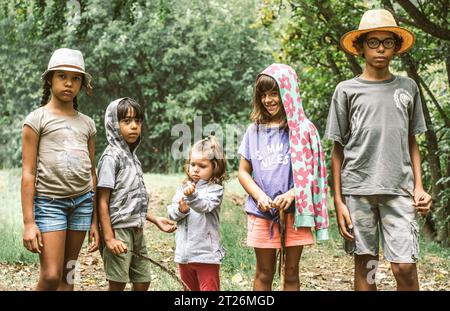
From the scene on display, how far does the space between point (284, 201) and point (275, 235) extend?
22cm

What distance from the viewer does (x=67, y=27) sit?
50.0 ft

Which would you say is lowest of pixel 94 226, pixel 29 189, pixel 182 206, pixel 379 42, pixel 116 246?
pixel 116 246

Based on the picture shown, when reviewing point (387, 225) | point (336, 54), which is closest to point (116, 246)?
point (387, 225)

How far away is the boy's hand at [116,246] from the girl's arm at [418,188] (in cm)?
169

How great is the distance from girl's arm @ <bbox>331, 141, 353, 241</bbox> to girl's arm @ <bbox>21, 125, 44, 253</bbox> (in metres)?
1.71

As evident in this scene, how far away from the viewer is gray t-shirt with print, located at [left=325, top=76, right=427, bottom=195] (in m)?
3.54

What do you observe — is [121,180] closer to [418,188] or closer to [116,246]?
[116,246]

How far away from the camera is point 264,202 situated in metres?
3.48

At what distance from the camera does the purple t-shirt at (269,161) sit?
3.60 m

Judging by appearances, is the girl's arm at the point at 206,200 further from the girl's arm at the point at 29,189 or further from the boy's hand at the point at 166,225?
the girl's arm at the point at 29,189

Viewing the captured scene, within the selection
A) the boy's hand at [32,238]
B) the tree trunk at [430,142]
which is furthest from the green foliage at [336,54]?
the boy's hand at [32,238]
